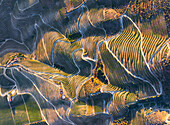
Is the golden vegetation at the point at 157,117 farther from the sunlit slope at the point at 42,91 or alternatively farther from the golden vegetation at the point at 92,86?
the sunlit slope at the point at 42,91

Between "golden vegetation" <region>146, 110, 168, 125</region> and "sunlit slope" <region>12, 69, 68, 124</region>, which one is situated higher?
"sunlit slope" <region>12, 69, 68, 124</region>

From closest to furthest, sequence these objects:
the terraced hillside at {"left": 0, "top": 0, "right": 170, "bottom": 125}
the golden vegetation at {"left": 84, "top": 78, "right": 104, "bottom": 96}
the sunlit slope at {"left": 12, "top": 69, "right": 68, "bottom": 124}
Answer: the terraced hillside at {"left": 0, "top": 0, "right": 170, "bottom": 125} → the golden vegetation at {"left": 84, "top": 78, "right": 104, "bottom": 96} → the sunlit slope at {"left": 12, "top": 69, "right": 68, "bottom": 124}

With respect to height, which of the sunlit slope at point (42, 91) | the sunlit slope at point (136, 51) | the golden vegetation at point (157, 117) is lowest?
the golden vegetation at point (157, 117)

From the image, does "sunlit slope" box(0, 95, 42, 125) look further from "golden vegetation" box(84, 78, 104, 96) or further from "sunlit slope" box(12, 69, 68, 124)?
"golden vegetation" box(84, 78, 104, 96)

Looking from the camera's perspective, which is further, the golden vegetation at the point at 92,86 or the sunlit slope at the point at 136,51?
the golden vegetation at the point at 92,86

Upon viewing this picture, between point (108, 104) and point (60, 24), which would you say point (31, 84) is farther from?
point (108, 104)

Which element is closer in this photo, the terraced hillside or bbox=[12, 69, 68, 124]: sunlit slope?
the terraced hillside

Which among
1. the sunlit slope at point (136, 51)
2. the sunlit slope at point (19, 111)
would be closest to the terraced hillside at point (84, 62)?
the sunlit slope at point (136, 51)

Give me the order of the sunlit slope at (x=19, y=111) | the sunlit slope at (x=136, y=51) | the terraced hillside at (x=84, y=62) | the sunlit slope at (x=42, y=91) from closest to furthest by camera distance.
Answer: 1. the sunlit slope at (x=136, y=51)
2. the terraced hillside at (x=84, y=62)
3. the sunlit slope at (x=42, y=91)
4. the sunlit slope at (x=19, y=111)

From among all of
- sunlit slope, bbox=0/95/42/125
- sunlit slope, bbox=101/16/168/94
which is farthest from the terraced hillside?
sunlit slope, bbox=0/95/42/125

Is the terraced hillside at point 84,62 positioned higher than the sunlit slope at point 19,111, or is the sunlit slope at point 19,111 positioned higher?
the terraced hillside at point 84,62
